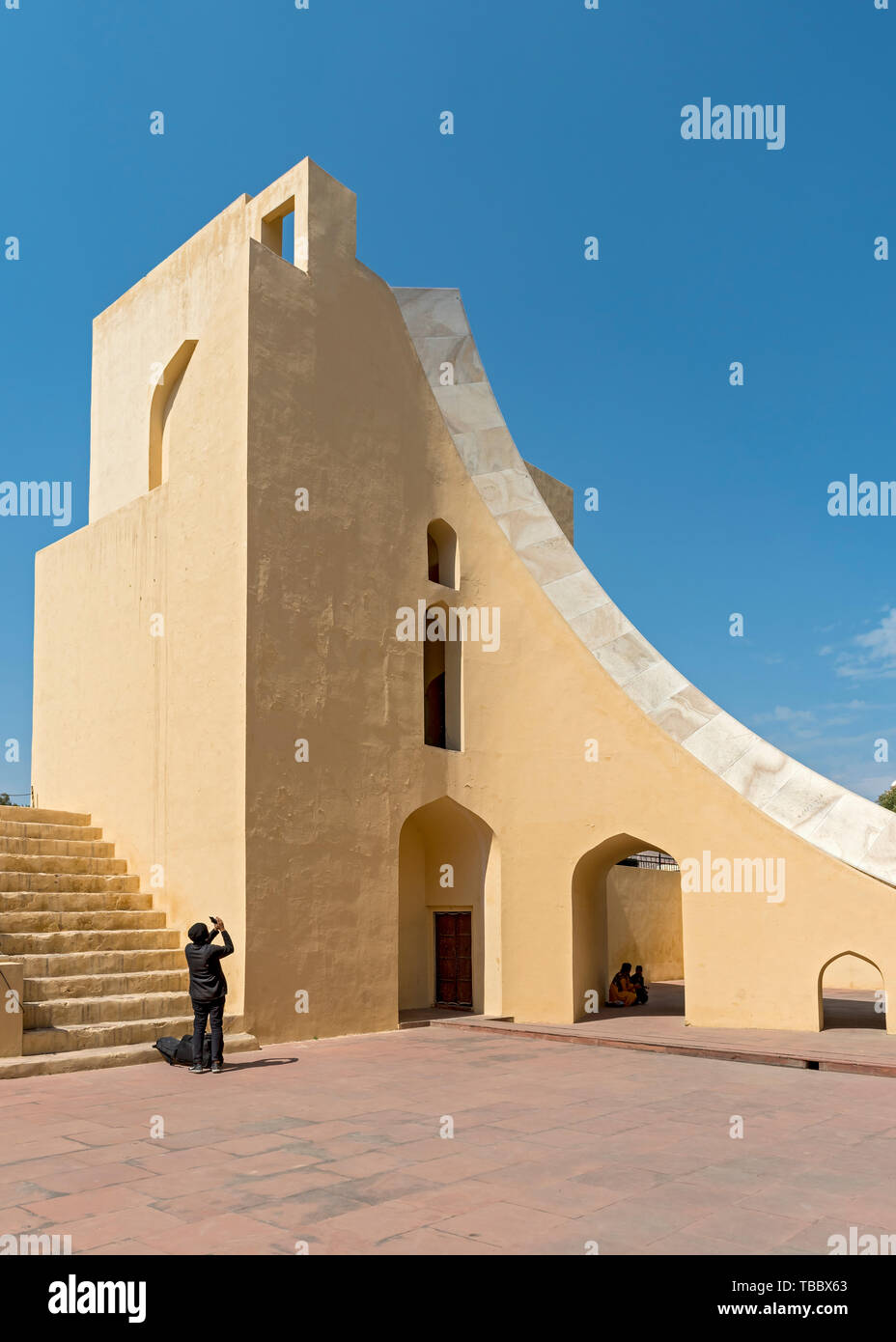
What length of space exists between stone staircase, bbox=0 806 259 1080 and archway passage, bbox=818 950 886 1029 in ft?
21.5

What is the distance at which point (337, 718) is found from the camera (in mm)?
→ 11992

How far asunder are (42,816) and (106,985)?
3586 millimetres

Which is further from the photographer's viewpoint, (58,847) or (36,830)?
(36,830)

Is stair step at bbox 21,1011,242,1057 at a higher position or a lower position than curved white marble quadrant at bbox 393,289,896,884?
lower

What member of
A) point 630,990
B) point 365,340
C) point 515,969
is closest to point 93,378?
point 365,340

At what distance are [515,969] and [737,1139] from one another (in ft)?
23.0

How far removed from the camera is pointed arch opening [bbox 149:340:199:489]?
14703mm

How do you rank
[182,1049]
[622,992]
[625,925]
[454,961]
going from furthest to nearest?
[625,925]
[622,992]
[454,961]
[182,1049]

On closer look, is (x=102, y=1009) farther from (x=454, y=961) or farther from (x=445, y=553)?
(x=445, y=553)

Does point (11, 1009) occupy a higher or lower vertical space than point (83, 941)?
lower

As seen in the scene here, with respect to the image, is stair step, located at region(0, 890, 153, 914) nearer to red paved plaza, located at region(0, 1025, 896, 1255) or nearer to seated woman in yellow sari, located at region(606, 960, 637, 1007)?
red paved plaza, located at region(0, 1025, 896, 1255)

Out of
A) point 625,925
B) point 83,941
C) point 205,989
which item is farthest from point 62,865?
point 625,925

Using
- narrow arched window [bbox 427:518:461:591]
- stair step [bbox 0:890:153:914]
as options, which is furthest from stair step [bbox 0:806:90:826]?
narrow arched window [bbox 427:518:461:591]
